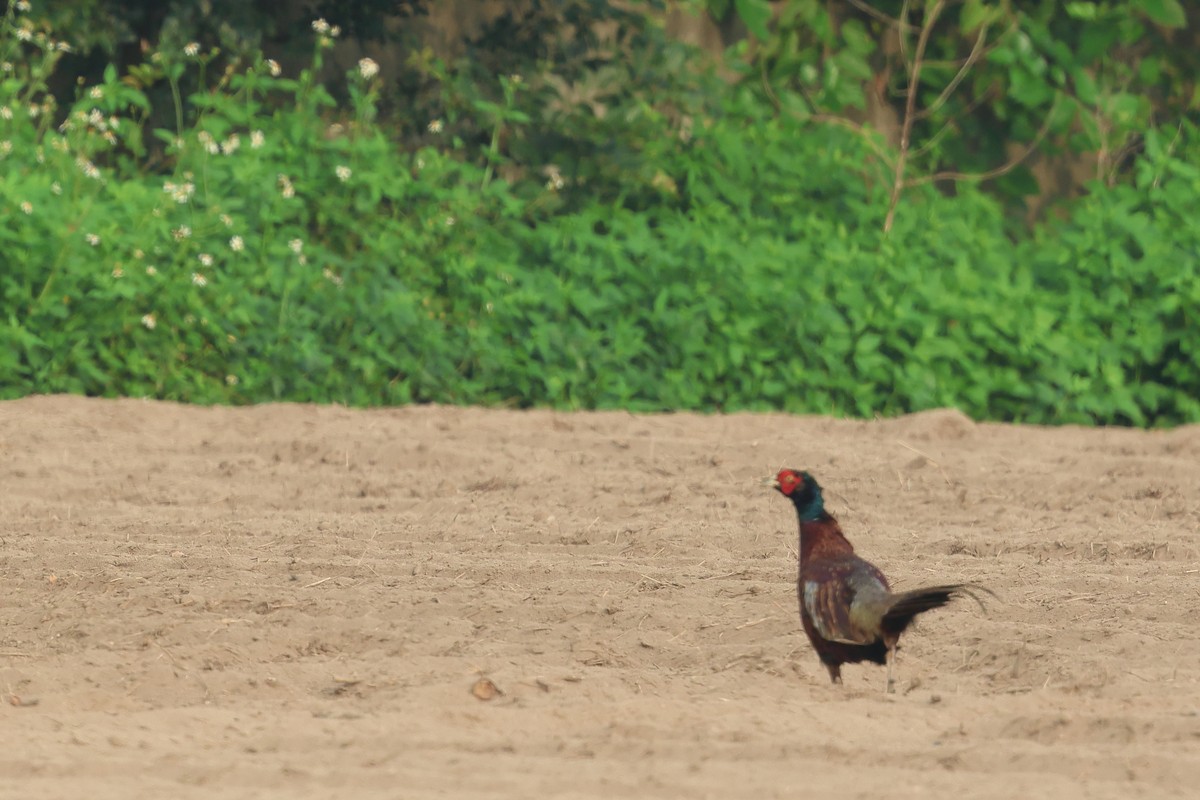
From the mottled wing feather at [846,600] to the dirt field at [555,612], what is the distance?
160mm

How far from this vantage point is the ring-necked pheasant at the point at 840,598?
3.50 metres

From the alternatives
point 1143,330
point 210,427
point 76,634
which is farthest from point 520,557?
point 1143,330

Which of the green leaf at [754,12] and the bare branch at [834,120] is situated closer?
the bare branch at [834,120]

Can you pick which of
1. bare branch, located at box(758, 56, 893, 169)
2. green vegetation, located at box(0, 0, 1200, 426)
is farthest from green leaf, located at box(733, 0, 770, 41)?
bare branch, located at box(758, 56, 893, 169)

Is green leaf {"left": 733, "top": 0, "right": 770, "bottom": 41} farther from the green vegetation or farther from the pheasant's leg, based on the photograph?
the pheasant's leg

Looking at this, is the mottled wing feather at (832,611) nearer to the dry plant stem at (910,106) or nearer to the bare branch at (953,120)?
the dry plant stem at (910,106)

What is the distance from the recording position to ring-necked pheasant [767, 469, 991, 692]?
350cm

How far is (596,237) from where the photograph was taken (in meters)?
8.25

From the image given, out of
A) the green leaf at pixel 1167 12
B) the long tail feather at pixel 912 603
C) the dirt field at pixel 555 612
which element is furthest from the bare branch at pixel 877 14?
the long tail feather at pixel 912 603

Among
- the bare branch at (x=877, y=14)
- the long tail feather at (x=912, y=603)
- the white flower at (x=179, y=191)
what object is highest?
the bare branch at (x=877, y=14)

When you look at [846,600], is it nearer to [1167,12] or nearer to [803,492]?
[803,492]

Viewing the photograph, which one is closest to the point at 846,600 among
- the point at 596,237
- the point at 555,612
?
the point at 555,612

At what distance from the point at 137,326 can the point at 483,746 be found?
173 inches

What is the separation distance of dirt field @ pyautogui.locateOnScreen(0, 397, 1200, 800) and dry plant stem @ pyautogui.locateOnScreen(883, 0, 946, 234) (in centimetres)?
265
